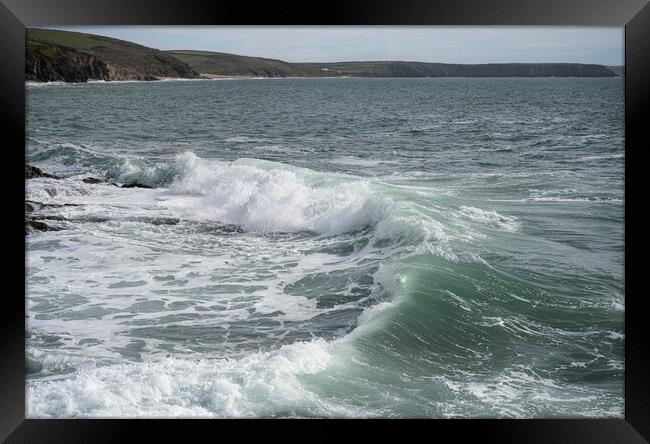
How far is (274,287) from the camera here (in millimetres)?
8672

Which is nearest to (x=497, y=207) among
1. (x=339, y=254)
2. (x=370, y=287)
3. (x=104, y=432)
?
(x=339, y=254)

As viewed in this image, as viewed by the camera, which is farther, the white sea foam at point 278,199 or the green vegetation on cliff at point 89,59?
the green vegetation on cliff at point 89,59

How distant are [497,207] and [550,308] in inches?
184

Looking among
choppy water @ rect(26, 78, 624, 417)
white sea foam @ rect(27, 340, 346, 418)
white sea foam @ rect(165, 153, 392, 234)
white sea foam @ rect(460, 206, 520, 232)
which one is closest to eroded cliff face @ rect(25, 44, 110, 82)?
choppy water @ rect(26, 78, 624, 417)

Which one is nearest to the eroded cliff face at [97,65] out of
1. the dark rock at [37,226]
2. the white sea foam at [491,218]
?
the dark rock at [37,226]

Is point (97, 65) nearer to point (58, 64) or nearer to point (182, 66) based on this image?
point (58, 64)

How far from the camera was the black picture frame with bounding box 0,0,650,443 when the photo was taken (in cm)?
418

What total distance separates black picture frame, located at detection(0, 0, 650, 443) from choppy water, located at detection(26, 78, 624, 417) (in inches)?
25.9

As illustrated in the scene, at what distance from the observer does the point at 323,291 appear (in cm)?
842

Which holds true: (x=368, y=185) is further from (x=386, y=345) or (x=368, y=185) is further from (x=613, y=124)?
(x=613, y=124)

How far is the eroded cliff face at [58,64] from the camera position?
37.8 meters

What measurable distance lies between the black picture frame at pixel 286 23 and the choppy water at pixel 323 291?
2.16 feet

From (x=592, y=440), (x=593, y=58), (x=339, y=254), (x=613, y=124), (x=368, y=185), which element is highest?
(x=593, y=58)

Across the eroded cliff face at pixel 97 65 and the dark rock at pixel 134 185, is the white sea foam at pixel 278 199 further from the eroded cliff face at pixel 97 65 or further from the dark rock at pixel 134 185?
the eroded cliff face at pixel 97 65
